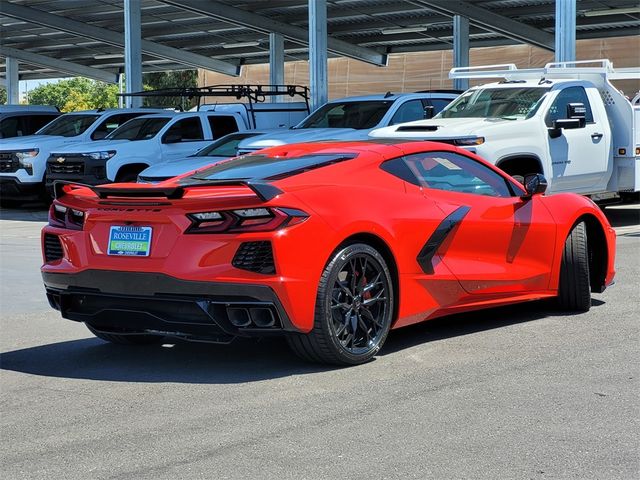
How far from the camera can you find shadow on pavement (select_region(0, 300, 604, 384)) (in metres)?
6.41

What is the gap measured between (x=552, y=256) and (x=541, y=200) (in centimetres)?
44

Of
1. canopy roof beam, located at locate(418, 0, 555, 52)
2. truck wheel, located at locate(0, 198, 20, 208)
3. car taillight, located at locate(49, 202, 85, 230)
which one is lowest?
truck wheel, located at locate(0, 198, 20, 208)

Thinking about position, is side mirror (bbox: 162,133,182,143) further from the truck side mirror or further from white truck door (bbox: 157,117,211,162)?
the truck side mirror

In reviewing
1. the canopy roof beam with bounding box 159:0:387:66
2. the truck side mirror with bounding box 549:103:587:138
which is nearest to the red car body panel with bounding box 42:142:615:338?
the truck side mirror with bounding box 549:103:587:138

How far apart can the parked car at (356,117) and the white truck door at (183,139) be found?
3.09m

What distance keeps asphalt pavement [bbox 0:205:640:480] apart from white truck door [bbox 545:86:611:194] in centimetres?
601

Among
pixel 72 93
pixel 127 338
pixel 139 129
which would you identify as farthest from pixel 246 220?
pixel 72 93

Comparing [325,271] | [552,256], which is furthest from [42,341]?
[552,256]

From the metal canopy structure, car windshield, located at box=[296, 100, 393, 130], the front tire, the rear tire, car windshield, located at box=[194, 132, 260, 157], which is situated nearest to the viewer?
the front tire

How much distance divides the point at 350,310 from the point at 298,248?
2.00ft

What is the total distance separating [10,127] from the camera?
24328mm

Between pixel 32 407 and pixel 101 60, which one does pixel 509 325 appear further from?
pixel 101 60

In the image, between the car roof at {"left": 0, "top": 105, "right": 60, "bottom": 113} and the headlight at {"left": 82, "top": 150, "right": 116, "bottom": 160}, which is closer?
the headlight at {"left": 82, "top": 150, "right": 116, "bottom": 160}

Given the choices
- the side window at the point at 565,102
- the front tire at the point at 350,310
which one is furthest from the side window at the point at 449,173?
the side window at the point at 565,102
